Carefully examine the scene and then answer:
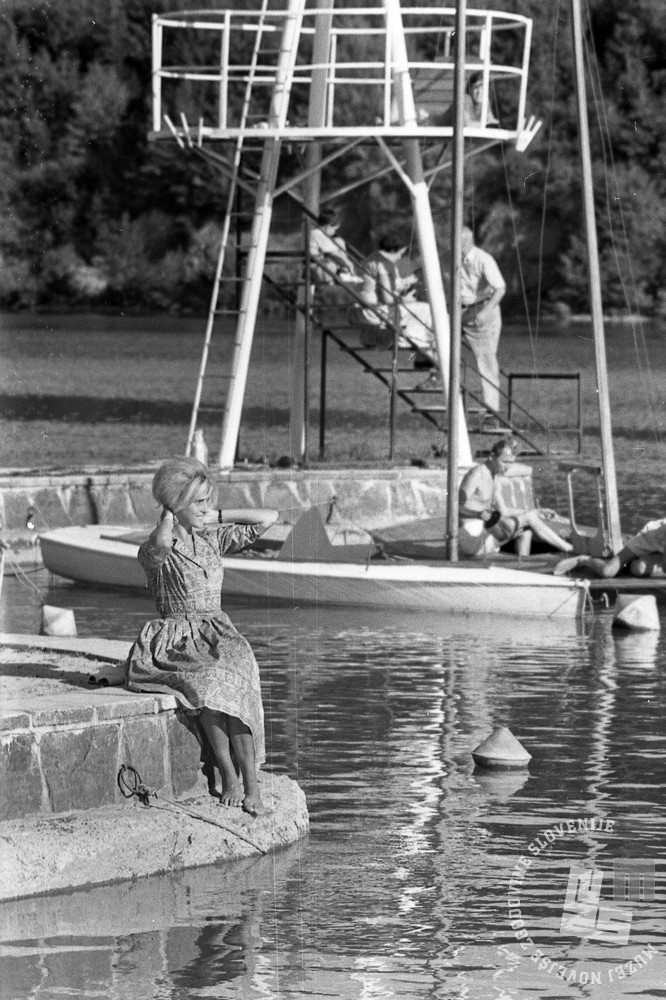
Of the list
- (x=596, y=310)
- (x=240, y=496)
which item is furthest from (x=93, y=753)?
(x=596, y=310)

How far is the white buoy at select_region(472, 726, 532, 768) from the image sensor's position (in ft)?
41.7

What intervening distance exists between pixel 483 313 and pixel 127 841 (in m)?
Answer: 16.3

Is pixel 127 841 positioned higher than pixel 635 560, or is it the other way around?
pixel 127 841

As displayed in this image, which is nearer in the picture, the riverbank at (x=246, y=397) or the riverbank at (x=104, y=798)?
the riverbank at (x=104, y=798)

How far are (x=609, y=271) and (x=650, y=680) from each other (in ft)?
268

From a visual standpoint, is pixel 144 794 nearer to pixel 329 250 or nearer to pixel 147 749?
pixel 147 749

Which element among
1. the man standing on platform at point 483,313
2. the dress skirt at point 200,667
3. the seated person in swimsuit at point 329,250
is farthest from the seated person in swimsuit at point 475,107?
the dress skirt at point 200,667

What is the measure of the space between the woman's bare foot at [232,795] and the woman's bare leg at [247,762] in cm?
4

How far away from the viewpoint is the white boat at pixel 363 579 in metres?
19.0

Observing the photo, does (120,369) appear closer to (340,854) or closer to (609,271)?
(609,271)

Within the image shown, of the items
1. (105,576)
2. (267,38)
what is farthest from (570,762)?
(267,38)

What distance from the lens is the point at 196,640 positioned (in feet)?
34.3

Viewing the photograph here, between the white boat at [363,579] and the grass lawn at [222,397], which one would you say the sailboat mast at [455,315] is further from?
the grass lawn at [222,397]

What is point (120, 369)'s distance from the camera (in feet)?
227
